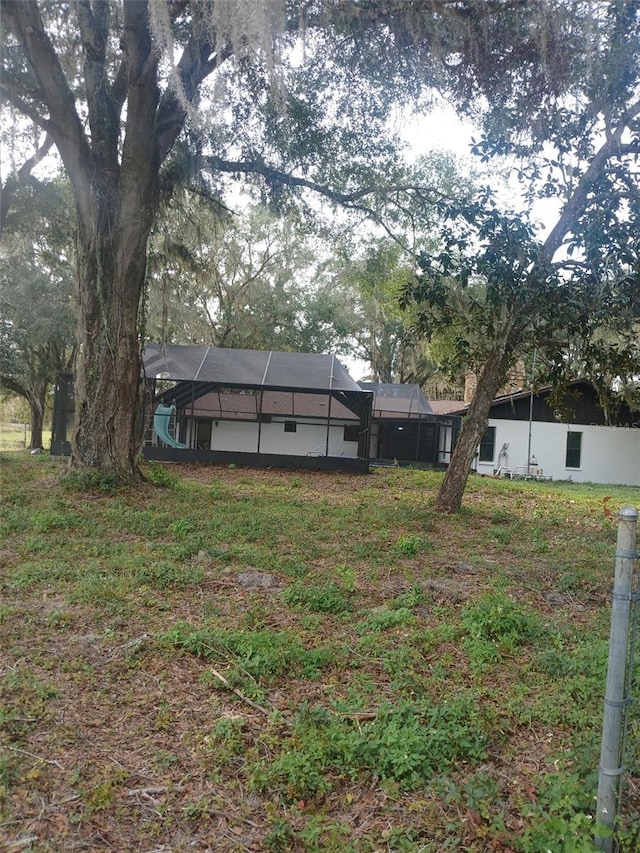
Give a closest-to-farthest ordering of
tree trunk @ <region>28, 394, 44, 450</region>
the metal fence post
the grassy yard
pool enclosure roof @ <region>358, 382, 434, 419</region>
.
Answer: the metal fence post < the grassy yard < pool enclosure roof @ <region>358, 382, 434, 419</region> < tree trunk @ <region>28, 394, 44, 450</region>

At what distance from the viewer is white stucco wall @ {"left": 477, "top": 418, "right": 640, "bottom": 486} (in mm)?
21047

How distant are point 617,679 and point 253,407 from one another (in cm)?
1682

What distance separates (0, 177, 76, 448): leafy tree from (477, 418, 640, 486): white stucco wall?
1408cm

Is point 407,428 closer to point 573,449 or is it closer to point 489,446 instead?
point 489,446

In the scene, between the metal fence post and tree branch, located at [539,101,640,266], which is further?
tree branch, located at [539,101,640,266]

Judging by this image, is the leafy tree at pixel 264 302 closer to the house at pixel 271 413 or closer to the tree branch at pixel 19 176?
the house at pixel 271 413

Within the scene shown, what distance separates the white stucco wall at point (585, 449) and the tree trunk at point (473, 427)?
1298 centimetres

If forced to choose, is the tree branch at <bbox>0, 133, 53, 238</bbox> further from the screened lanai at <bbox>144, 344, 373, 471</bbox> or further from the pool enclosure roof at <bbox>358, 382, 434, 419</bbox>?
the pool enclosure roof at <bbox>358, 382, 434, 419</bbox>

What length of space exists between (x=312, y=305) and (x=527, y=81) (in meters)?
18.8

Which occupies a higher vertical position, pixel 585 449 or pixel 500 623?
pixel 585 449

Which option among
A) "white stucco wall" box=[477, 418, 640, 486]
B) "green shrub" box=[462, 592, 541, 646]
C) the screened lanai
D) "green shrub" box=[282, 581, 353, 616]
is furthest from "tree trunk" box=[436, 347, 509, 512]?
"white stucco wall" box=[477, 418, 640, 486]

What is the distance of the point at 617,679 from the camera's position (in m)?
2.05

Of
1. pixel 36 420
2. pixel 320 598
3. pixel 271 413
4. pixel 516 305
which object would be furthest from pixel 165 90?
pixel 36 420

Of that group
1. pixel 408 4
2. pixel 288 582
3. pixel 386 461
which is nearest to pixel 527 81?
pixel 408 4
